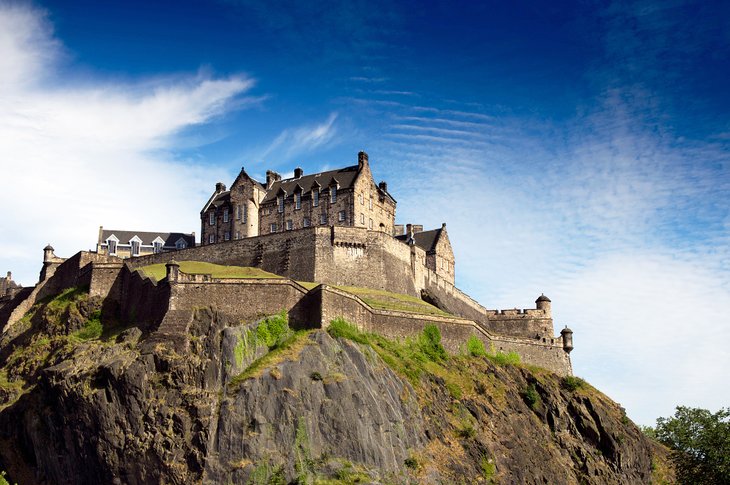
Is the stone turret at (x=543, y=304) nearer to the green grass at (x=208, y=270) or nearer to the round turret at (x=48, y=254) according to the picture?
the green grass at (x=208, y=270)

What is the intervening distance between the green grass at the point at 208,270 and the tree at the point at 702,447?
1272 inches

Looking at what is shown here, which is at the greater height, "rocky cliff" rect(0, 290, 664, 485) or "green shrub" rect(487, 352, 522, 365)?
"green shrub" rect(487, 352, 522, 365)

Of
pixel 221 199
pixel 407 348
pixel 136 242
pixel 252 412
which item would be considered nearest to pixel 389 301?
pixel 407 348

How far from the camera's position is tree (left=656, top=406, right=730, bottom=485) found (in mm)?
54281

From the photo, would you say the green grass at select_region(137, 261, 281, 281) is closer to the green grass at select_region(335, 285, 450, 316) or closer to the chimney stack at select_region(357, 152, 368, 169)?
the green grass at select_region(335, 285, 450, 316)

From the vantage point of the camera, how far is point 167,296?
5712 cm

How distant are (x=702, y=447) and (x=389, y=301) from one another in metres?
25.3

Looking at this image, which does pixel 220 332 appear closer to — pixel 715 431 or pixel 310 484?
pixel 310 484

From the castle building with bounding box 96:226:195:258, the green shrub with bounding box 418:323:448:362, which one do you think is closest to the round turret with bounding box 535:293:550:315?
the green shrub with bounding box 418:323:448:362

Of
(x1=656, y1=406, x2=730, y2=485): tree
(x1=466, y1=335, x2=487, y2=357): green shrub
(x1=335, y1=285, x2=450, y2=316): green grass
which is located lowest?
(x1=656, y1=406, x2=730, y2=485): tree

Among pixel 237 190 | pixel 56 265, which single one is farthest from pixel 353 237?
pixel 56 265

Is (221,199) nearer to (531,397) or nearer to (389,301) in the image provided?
(389,301)

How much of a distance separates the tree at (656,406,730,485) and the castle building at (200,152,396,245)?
31671 mm

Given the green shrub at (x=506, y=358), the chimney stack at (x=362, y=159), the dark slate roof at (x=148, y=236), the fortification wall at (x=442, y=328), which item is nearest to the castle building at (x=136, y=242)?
the dark slate roof at (x=148, y=236)
